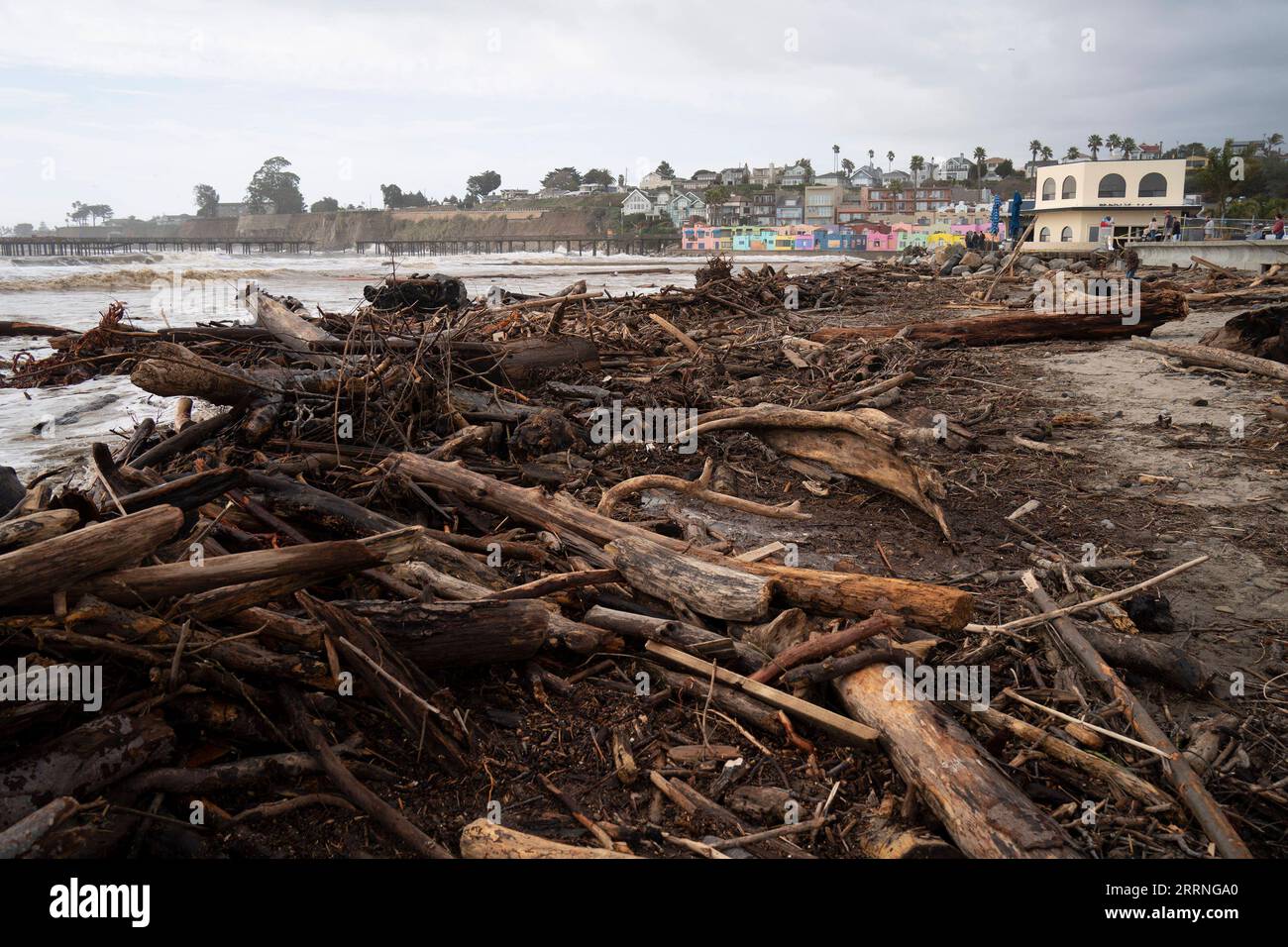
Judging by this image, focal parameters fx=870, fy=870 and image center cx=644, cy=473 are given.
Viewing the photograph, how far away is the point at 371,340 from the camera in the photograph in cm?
795

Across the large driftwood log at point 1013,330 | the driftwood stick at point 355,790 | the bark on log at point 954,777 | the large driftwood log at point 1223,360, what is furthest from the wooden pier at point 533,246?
the driftwood stick at point 355,790

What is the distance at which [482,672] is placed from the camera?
171 inches

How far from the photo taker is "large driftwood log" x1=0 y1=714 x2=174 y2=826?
298cm

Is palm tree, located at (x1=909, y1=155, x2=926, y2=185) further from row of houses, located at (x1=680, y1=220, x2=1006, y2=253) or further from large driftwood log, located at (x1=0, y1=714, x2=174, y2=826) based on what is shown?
large driftwood log, located at (x1=0, y1=714, x2=174, y2=826)

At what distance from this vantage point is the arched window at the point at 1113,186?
169ft

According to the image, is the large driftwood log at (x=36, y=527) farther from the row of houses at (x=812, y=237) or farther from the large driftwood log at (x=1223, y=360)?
the row of houses at (x=812, y=237)

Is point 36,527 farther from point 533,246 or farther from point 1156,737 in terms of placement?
point 533,246

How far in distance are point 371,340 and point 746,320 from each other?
9228mm

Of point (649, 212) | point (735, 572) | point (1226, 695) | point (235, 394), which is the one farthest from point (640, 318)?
point (649, 212)

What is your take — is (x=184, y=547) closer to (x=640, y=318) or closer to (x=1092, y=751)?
(x=1092, y=751)

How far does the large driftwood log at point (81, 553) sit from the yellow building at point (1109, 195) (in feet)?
181
